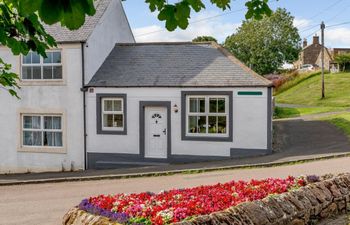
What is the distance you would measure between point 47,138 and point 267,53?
178 ft

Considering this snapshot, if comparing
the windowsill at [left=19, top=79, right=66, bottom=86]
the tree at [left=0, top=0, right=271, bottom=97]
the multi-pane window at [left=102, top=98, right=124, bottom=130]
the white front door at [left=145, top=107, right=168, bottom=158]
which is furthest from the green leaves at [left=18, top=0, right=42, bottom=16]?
the windowsill at [left=19, top=79, right=66, bottom=86]

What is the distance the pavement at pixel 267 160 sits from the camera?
50.6ft

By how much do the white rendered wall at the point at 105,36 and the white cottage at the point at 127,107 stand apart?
2.3 inches

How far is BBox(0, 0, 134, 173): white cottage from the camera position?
60.9ft

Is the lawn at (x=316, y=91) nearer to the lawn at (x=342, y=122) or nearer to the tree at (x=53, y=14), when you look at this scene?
the lawn at (x=342, y=122)

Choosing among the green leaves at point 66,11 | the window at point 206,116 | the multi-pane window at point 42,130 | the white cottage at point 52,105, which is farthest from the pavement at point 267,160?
the green leaves at point 66,11

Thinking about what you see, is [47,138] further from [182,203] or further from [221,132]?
[182,203]

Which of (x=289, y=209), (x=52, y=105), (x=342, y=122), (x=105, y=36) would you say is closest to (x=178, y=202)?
(x=289, y=209)

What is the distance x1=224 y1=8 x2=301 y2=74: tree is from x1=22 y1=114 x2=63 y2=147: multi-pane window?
52.1m

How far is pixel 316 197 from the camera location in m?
8.12

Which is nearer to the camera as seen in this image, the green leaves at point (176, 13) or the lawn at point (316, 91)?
the green leaves at point (176, 13)

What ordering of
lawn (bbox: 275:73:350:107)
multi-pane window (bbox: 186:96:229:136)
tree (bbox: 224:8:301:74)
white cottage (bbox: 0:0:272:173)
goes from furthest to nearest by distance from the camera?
1. tree (bbox: 224:8:301:74)
2. lawn (bbox: 275:73:350:107)
3. multi-pane window (bbox: 186:96:229:136)
4. white cottage (bbox: 0:0:272:173)

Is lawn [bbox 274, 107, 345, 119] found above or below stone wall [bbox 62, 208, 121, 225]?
above

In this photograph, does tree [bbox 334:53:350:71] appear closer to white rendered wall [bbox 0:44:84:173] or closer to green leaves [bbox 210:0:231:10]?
white rendered wall [bbox 0:44:84:173]
